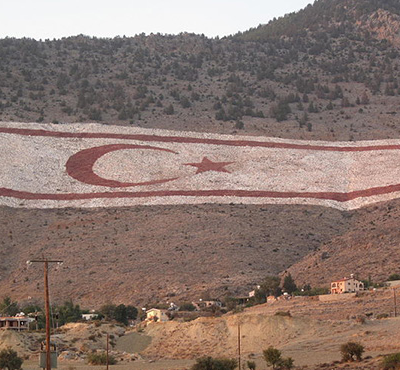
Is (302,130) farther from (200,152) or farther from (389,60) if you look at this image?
(389,60)

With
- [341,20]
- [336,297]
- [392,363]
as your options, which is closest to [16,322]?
[336,297]

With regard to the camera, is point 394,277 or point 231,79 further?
point 231,79

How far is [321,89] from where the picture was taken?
9806cm

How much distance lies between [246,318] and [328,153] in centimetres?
3473

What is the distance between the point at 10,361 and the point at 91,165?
34.7 metres

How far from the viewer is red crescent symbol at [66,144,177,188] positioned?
71125 millimetres

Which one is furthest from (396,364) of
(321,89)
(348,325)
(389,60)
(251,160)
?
(389,60)

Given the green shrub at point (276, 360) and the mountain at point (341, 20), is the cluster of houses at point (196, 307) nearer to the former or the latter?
the green shrub at point (276, 360)

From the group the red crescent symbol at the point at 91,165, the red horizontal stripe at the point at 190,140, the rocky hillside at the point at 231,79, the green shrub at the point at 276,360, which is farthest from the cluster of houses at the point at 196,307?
the rocky hillside at the point at 231,79

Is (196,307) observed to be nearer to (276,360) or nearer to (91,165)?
(276,360)

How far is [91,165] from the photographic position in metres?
73.1

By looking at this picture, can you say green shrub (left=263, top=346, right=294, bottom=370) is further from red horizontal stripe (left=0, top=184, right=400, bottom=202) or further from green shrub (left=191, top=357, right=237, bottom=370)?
red horizontal stripe (left=0, top=184, right=400, bottom=202)

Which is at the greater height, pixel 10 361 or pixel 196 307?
pixel 196 307

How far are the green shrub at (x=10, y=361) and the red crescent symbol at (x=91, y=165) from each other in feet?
104
